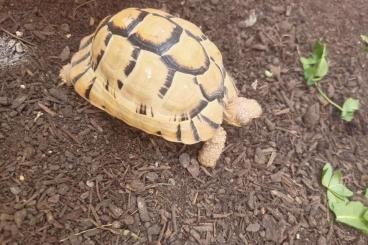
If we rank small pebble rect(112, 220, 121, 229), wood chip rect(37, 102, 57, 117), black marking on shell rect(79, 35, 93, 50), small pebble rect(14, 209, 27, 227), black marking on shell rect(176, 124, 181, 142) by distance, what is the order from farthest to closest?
black marking on shell rect(79, 35, 93, 50), wood chip rect(37, 102, 57, 117), black marking on shell rect(176, 124, 181, 142), small pebble rect(112, 220, 121, 229), small pebble rect(14, 209, 27, 227)

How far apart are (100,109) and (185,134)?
559 millimetres

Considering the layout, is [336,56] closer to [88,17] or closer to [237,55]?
[237,55]

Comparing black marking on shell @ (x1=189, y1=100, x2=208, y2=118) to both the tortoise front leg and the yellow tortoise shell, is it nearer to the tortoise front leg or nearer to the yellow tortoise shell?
the yellow tortoise shell

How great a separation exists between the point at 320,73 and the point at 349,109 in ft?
1.04

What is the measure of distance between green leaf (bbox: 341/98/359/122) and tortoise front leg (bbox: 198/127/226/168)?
0.95 metres

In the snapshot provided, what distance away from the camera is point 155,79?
2273mm

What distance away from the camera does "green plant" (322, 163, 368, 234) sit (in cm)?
252

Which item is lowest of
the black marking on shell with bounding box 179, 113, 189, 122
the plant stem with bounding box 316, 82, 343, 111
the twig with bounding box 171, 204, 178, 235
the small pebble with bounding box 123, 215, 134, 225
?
the twig with bounding box 171, 204, 178, 235

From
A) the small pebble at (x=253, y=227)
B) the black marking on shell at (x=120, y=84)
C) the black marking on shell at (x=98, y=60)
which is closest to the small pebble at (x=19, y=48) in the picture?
the black marking on shell at (x=98, y=60)

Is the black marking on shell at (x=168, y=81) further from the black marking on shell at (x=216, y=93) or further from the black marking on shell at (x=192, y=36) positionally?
the black marking on shell at (x=192, y=36)

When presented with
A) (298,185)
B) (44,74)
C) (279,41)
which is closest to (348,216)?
(298,185)

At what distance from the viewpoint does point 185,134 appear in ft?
7.75

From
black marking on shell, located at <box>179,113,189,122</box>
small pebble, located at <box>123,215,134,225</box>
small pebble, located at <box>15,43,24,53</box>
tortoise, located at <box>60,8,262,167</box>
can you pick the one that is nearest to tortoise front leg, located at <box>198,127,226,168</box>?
tortoise, located at <box>60,8,262,167</box>

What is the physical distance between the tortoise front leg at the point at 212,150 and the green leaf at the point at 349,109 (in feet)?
3.11
